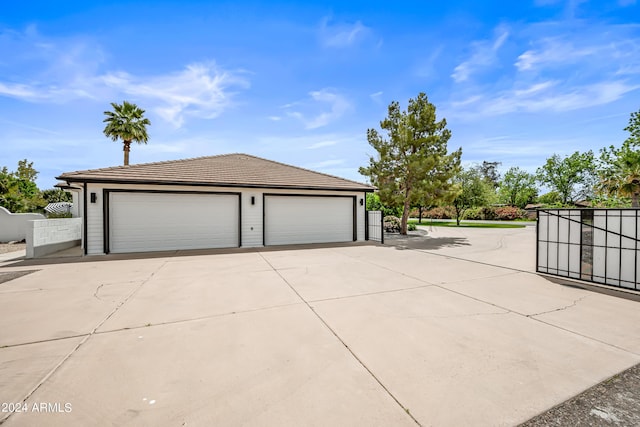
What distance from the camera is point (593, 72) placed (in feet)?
33.8

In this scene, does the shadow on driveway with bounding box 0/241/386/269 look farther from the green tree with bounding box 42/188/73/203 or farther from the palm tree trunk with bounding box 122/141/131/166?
the green tree with bounding box 42/188/73/203

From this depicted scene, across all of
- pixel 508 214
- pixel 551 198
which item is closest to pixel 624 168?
pixel 508 214

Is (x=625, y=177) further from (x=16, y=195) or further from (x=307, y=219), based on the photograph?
(x=16, y=195)

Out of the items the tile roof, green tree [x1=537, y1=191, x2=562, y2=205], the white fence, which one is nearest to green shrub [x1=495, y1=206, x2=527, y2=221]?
green tree [x1=537, y1=191, x2=562, y2=205]

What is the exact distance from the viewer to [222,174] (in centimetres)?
1155

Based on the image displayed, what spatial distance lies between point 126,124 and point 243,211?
16.1 m

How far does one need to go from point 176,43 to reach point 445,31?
9469mm

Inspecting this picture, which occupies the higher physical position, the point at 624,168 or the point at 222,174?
the point at 624,168

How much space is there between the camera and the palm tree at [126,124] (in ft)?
64.7

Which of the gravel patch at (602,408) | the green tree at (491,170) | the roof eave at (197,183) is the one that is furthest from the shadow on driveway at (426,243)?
the green tree at (491,170)

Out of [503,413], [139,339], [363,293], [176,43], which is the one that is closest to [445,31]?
[176,43]

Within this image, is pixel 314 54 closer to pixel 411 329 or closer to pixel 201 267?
pixel 201 267

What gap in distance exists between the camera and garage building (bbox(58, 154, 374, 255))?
9.48 metres

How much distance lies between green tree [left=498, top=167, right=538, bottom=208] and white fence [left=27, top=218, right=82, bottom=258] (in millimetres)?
55250
